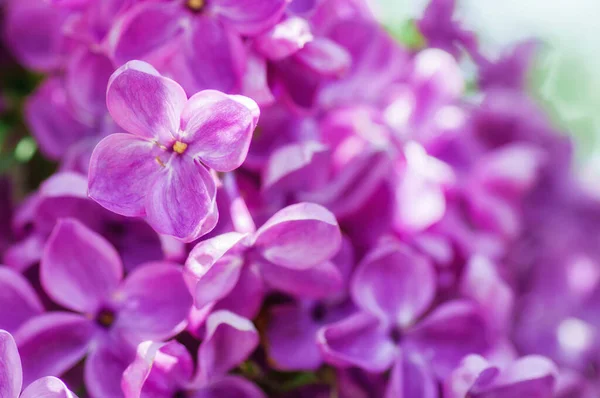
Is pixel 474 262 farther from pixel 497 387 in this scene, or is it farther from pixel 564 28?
pixel 564 28

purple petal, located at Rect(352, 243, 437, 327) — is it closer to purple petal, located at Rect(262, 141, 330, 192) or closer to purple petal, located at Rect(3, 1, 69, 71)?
purple petal, located at Rect(262, 141, 330, 192)

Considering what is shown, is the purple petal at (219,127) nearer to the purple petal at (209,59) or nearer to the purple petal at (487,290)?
the purple petal at (209,59)

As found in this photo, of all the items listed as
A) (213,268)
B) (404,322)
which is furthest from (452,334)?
(213,268)

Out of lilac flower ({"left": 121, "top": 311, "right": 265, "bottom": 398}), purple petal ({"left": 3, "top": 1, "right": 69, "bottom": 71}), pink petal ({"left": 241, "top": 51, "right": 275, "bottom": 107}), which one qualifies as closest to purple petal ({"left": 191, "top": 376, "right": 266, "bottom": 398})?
lilac flower ({"left": 121, "top": 311, "right": 265, "bottom": 398})

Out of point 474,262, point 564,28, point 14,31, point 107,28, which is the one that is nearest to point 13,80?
point 14,31

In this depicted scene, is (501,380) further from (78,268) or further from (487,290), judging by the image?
(78,268)

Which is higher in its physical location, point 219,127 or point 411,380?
point 219,127

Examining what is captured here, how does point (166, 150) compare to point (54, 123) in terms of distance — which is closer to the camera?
point (166, 150)

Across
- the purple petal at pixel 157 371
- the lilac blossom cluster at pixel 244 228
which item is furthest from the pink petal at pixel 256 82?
the purple petal at pixel 157 371
